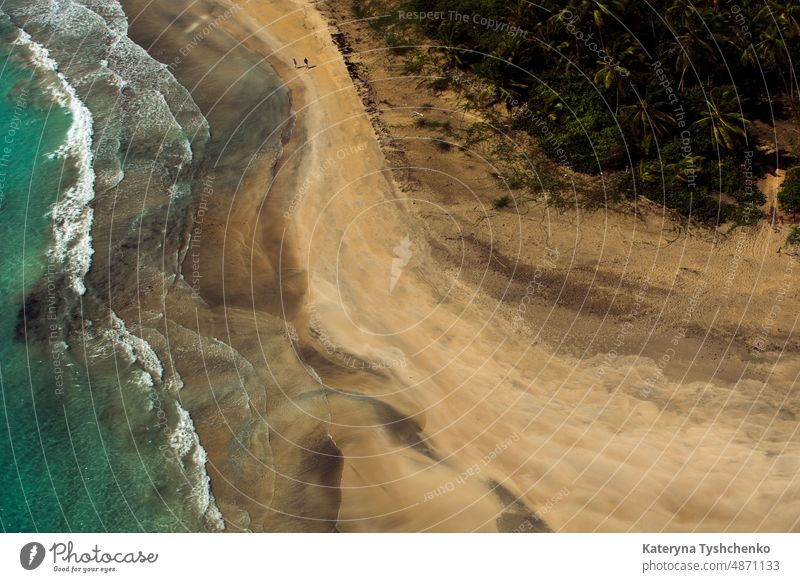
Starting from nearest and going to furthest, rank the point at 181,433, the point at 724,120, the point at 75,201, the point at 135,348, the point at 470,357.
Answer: the point at 181,433
the point at 470,357
the point at 135,348
the point at 724,120
the point at 75,201

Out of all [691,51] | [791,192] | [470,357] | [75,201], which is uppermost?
[691,51]

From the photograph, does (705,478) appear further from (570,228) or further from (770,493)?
(570,228)

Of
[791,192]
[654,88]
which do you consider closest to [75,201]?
[654,88]

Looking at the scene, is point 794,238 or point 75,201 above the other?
point 794,238

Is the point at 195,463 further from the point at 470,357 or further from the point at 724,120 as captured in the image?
the point at 724,120

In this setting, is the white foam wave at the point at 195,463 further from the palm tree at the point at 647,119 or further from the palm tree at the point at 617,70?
the palm tree at the point at 617,70

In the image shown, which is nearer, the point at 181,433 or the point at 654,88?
the point at 181,433

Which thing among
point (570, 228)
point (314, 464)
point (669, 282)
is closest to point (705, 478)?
point (669, 282)
